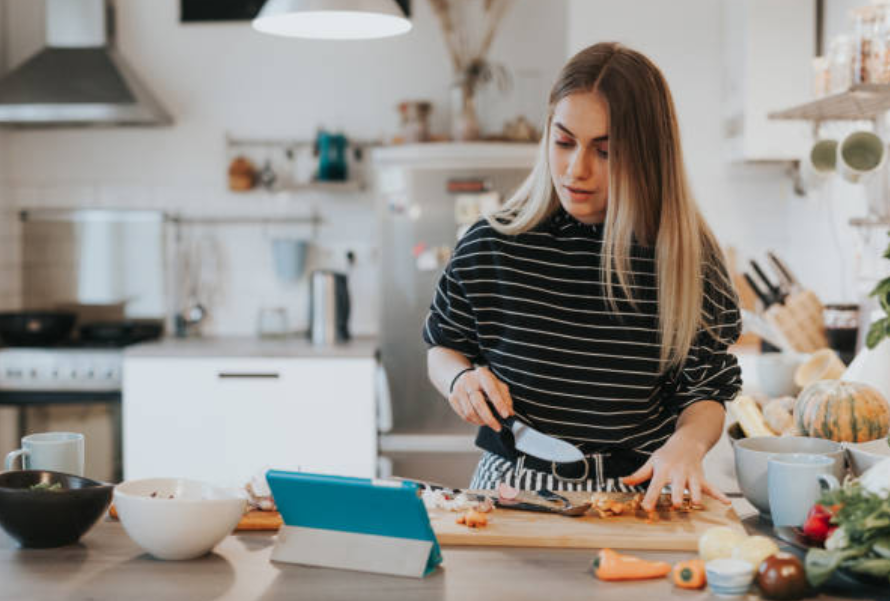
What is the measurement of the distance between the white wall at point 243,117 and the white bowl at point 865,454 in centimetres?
300

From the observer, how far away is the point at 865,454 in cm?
145

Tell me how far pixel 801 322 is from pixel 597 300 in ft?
4.92

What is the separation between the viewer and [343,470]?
3811 mm

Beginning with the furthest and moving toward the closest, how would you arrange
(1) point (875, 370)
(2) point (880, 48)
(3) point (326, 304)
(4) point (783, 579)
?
(3) point (326, 304) < (2) point (880, 48) < (1) point (875, 370) < (4) point (783, 579)

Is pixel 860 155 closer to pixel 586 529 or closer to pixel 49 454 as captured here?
pixel 586 529

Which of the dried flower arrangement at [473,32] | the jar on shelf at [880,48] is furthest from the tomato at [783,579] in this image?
the dried flower arrangement at [473,32]

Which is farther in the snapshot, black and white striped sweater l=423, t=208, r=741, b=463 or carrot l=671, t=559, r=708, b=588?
black and white striped sweater l=423, t=208, r=741, b=463

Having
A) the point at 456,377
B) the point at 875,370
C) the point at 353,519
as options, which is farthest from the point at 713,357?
the point at 353,519

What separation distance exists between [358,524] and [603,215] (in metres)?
0.74

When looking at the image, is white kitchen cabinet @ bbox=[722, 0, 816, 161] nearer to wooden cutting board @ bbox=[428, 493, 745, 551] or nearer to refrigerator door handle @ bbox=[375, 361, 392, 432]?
refrigerator door handle @ bbox=[375, 361, 392, 432]

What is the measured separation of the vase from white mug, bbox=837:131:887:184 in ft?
5.67

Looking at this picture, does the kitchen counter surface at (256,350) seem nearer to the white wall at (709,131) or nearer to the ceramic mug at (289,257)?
the ceramic mug at (289,257)

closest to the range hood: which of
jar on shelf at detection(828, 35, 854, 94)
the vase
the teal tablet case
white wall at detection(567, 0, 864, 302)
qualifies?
the vase

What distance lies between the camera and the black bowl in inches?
50.4
